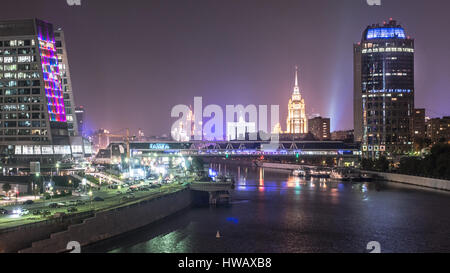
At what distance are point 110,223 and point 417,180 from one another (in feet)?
245

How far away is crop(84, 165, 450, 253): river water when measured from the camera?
131 feet

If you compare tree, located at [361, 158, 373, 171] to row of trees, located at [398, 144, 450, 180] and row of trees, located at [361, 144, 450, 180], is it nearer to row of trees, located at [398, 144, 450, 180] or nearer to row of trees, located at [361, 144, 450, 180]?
row of trees, located at [361, 144, 450, 180]

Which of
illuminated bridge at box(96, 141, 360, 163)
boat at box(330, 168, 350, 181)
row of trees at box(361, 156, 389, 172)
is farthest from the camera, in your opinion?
illuminated bridge at box(96, 141, 360, 163)

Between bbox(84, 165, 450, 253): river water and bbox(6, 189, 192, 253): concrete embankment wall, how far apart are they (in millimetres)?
942

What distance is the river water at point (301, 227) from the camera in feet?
131

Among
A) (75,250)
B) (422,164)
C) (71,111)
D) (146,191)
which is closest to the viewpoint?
(75,250)

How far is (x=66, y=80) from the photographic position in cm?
10712

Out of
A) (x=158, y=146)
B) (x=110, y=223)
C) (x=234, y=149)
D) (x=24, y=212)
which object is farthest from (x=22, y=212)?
(x=158, y=146)

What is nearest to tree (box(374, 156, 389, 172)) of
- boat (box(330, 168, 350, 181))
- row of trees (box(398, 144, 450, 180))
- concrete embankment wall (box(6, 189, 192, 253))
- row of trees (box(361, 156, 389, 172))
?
row of trees (box(361, 156, 389, 172))

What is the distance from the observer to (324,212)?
Result: 197 feet

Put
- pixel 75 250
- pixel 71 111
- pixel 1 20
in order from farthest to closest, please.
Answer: pixel 71 111
pixel 1 20
pixel 75 250
